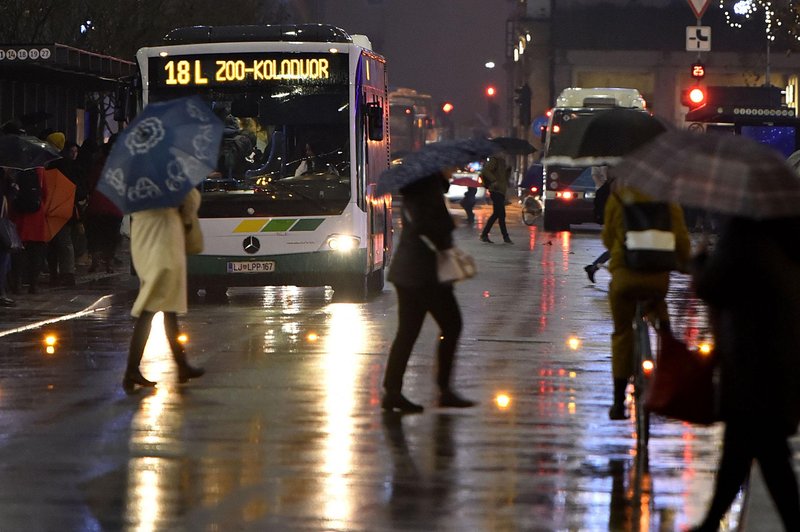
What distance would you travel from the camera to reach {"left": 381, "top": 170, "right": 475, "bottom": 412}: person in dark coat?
10766 millimetres

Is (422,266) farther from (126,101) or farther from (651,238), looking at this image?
(126,101)

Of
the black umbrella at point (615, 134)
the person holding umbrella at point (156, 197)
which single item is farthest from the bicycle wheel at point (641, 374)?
the person holding umbrella at point (156, 197)

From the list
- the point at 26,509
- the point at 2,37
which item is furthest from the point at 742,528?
the point at 2,37

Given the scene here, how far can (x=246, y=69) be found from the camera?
1973 centimetres

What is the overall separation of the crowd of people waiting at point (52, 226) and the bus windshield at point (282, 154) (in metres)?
1.95

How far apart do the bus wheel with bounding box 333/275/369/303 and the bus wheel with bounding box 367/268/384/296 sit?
2.64ft

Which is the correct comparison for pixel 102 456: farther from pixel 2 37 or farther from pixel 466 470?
pixel 2 37

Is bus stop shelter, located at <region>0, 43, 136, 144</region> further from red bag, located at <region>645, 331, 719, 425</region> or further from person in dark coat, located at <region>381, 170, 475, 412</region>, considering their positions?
red bag, located at <region>645, 331, 719, 425</region>

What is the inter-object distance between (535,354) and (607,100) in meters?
27.0

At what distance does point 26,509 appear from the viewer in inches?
309

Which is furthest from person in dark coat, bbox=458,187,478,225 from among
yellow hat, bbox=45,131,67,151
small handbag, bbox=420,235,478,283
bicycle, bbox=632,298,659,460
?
bicycle, bbox=632,298,659,460

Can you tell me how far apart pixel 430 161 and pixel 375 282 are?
1054cm

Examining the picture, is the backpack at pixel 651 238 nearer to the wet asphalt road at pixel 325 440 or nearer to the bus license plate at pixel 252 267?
the wet asphalt road at pixel 325 440

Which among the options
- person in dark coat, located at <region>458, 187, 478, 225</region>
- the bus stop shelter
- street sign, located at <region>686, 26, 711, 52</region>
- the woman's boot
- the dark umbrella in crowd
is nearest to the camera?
the dark umbrella in crowd
